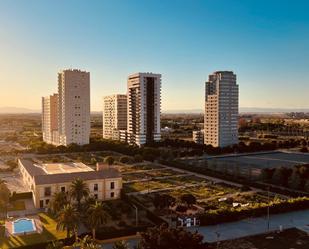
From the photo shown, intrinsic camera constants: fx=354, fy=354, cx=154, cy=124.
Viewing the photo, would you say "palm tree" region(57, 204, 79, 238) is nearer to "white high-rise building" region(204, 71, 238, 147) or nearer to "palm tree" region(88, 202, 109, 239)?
"palm tree" region(88, 202, 109, 239)

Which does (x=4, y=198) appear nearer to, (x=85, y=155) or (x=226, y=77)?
(x=85, y=155)

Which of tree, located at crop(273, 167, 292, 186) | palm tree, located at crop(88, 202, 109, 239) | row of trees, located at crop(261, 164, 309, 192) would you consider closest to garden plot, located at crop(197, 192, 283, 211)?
row of trees, located at crop(261, 164, 309, 192)

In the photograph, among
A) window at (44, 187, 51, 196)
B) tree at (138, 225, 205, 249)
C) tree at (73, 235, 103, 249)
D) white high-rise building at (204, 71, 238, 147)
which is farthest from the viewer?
white high-rise building at (204, 71, 238, 147)

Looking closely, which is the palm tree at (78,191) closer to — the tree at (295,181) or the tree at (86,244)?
the tree at (86,244)

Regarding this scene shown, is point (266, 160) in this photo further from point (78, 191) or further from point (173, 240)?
point (173, 240)

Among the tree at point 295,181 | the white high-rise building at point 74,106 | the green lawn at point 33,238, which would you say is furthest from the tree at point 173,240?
the white high-rise building at point 74,106

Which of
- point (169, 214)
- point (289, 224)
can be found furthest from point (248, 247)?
point (169, 214)
